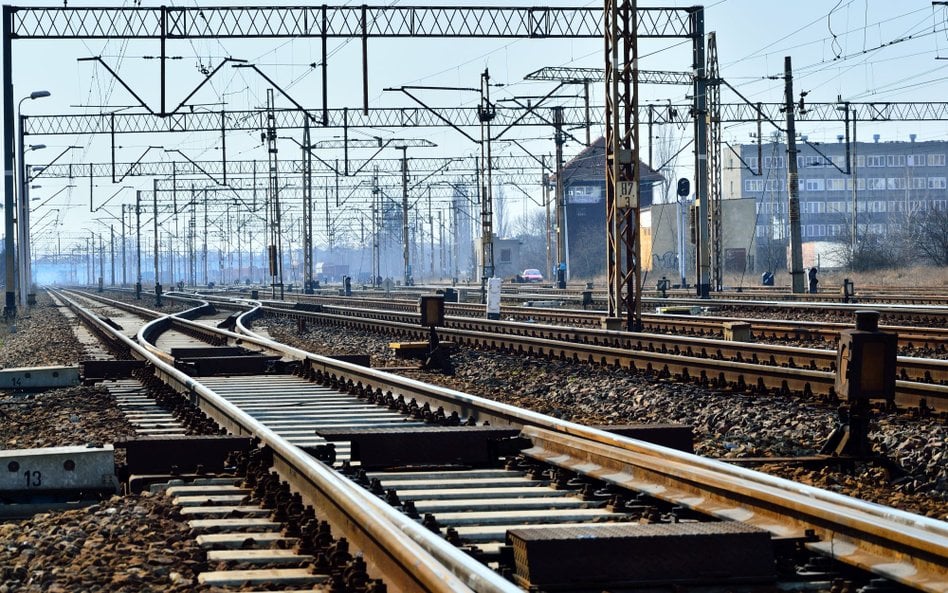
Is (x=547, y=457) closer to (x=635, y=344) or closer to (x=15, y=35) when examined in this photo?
(x=635, y=344)

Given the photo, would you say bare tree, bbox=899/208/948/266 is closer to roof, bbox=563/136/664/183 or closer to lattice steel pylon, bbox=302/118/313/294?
lattice steel pylon, bbox=302/118/313/294

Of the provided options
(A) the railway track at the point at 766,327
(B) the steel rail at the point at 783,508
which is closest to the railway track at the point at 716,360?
(A) the railway track at the point at 766,327

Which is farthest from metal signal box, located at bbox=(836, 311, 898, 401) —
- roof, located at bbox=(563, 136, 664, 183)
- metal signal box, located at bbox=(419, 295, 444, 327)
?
roof, located at bbox=(563, 136, 664, 183)

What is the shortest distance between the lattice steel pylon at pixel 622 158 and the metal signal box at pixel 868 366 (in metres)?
13.5

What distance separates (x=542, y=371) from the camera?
59.3ft

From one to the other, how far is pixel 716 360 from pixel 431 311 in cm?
574

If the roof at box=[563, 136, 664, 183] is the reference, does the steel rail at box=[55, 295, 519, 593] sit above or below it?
below

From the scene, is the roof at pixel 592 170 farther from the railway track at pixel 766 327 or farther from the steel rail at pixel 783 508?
the steel rail at pixel 783 508

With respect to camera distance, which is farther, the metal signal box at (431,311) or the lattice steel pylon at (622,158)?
the lattice steel pylon at (622,158)

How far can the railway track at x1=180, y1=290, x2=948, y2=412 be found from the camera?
1268 centimetres

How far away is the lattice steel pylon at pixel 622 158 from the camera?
910 inches

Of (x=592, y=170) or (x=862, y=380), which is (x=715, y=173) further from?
(x=592, y=170)

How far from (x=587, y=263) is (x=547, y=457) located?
3614 inches

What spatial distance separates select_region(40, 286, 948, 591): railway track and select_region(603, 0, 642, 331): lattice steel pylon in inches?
472
